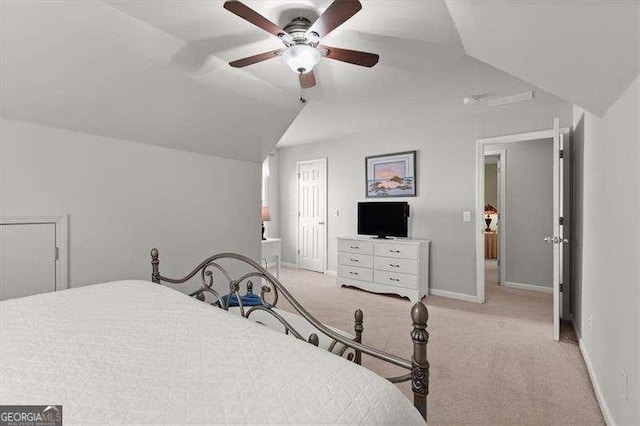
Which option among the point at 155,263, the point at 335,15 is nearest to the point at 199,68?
the point at 335,15

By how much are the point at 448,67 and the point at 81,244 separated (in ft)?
10.3

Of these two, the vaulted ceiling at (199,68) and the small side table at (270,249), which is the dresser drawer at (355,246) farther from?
the vaulted ceiling at (199,68)

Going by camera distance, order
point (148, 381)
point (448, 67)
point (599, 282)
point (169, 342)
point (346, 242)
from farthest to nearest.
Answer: point (346, 242) < point (448, 67) < point (599, 282) < point (169, 342) < point (148, 381)

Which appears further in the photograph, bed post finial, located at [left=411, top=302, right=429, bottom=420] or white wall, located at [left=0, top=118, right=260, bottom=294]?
white wall, located at [left=0, top=118, right=260, bottom=294]

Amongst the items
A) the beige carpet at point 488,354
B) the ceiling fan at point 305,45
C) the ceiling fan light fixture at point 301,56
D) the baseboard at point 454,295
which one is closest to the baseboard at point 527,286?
the beige carpet at point 488,354

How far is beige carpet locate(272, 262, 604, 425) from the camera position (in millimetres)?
1981

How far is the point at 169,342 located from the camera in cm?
114

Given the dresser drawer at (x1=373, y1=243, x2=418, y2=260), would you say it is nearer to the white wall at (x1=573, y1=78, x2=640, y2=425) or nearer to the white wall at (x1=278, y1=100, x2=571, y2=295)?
the white wall at (x1=278, y1=100, x2=571, y2=295)

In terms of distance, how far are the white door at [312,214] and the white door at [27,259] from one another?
4.09m

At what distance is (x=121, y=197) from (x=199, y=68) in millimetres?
1166

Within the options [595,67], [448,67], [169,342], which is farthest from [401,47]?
[169,342]

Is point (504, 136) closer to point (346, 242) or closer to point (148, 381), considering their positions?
point (346, 242)

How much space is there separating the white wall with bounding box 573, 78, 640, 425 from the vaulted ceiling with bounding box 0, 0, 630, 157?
30cm

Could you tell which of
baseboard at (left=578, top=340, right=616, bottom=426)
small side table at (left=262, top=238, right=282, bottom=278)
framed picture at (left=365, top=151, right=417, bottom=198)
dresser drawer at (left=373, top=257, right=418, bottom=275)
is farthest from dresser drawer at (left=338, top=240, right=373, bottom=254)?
baseboard at (left=578, top=340, right=616, bottom=426)
